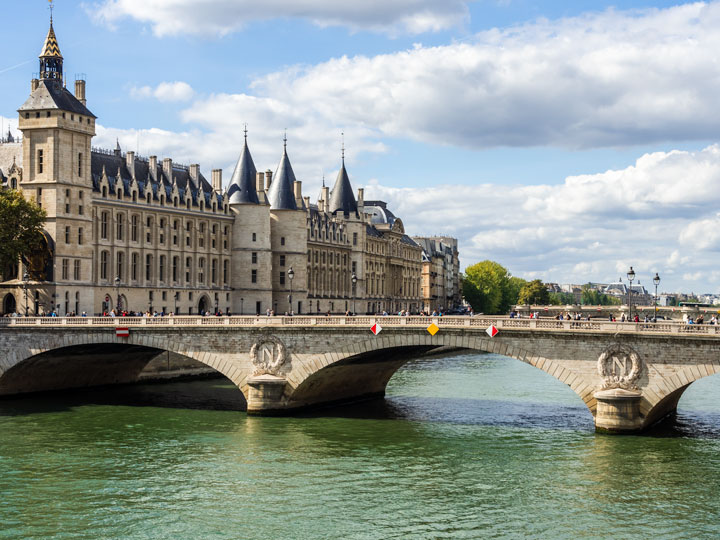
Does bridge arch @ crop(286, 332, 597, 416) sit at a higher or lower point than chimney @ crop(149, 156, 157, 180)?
lower

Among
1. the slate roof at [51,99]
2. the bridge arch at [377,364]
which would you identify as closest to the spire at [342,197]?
the slate roof at [51,99]

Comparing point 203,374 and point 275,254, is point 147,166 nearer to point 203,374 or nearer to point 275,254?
point 275,254

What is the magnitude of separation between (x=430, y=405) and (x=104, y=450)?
21724 millimetres

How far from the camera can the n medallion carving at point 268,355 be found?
2189 inches

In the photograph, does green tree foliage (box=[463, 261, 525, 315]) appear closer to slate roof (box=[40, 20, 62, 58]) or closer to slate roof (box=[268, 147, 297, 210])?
slate roof (box=[268, 147, 297, 210])

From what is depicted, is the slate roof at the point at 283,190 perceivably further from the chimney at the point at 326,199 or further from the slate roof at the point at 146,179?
the chimney at the point at 326,199

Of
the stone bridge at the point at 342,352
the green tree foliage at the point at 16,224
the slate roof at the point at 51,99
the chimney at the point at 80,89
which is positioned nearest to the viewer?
the stone bridge at the point at 342,352

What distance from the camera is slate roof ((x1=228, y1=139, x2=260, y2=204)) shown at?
4454 inches

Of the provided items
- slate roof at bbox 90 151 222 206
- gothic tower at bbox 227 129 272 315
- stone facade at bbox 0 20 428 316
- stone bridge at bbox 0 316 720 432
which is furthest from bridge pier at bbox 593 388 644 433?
gothic tower at bbox 227 129 272 315

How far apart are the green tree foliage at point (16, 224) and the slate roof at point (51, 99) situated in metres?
7.84

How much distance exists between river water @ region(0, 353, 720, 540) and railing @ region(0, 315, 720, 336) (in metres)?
4.98

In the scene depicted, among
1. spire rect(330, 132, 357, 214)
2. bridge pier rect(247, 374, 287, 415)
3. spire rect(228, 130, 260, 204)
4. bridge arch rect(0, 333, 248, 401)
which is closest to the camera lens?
bridge pier rect(247, 374, 287, 415)

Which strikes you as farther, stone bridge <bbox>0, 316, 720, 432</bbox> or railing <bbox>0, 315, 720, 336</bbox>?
railing <bbox>0, 315, 720, 336</bbox>

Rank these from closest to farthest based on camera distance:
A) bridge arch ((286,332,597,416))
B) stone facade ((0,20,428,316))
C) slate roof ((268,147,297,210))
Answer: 1. bridge arch ((286,332,597,416))
2. stone facade ((0,20,428,316))
3. slate roof ((268,147,297,210))
